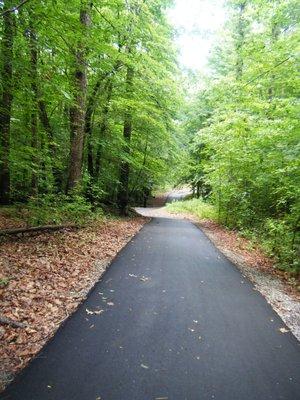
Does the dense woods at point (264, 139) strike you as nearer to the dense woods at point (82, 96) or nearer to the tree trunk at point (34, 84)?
the dense woods at point (82, 96)

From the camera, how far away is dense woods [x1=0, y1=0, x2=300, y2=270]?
7.50 m

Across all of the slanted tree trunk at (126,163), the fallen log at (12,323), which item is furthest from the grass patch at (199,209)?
the fallen log at (12,323)

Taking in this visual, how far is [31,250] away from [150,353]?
168 inches

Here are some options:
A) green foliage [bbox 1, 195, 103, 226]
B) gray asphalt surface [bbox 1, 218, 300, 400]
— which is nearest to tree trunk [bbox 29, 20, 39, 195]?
green foliage [bbox 1, 195, 103, 226]

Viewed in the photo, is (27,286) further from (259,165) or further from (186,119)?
(186,119)

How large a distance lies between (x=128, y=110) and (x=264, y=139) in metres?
6.76

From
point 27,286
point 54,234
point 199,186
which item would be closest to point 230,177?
point 54,234

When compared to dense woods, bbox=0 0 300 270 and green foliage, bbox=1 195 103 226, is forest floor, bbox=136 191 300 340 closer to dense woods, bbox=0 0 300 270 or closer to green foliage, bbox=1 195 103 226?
dense woods, bbox=0 0 300 270

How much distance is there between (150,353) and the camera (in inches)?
160

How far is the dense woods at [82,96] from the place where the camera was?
6.96m

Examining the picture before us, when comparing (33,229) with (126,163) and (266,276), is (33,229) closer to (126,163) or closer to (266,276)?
(266,276)

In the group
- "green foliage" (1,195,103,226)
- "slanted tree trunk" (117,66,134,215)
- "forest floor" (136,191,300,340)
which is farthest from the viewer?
"slanted tree trunk" (117,66,134,215)

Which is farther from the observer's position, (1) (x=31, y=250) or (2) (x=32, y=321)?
(1) (x=31, y=250)

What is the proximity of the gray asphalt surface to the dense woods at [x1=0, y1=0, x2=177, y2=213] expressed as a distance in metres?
3.72
